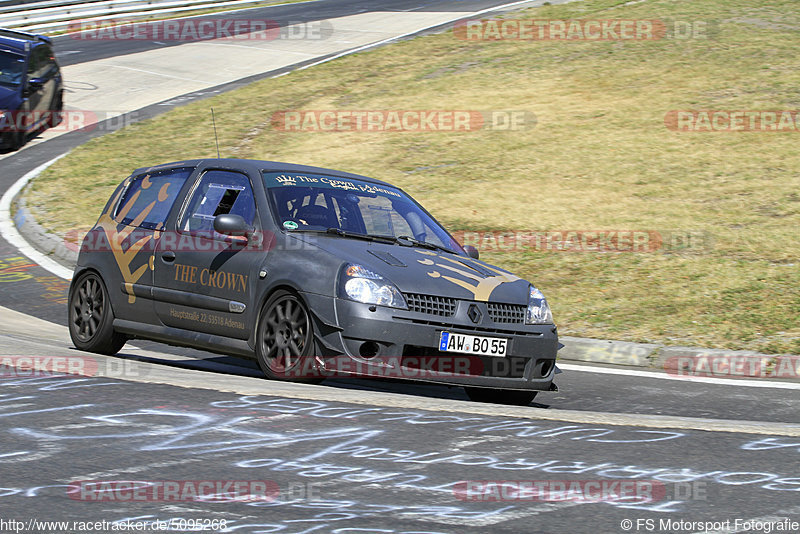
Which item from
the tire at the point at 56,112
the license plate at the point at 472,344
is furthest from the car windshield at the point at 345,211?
the tire at the point at 56,112

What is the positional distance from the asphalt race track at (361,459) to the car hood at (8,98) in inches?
506

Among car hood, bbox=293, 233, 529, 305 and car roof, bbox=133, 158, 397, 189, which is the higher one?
car roof, bbox=133, 158, 397, 189

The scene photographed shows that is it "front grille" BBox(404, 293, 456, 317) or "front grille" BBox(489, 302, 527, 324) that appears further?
"front grille" BBox(489, 302, 527, 324)

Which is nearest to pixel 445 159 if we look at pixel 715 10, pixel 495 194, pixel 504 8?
pixel 495 194

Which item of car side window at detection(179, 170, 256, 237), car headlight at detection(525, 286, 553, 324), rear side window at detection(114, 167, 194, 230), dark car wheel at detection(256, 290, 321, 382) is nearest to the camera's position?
dark car wheel at detection(256, 290, 321, 382)

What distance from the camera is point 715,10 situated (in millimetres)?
28219

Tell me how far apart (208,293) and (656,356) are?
391 cm

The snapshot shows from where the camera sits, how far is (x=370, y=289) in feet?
23.4

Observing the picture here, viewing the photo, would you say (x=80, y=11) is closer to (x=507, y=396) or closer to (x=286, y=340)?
(x=286, y=340)

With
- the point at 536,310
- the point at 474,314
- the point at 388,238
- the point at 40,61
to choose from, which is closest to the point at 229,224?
the point at 388,238

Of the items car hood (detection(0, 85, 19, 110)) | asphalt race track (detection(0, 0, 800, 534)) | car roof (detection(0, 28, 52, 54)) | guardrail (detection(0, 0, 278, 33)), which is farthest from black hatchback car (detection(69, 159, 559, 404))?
Answer: guardrail (detection(0, 0, 278, 33))

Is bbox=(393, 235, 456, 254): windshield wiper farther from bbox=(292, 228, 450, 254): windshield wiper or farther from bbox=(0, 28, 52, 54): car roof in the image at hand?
bbox=(0, 28, 52, 54): car roof

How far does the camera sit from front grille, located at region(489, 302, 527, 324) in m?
7.35

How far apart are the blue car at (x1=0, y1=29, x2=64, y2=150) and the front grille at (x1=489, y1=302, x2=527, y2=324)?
569 inches
